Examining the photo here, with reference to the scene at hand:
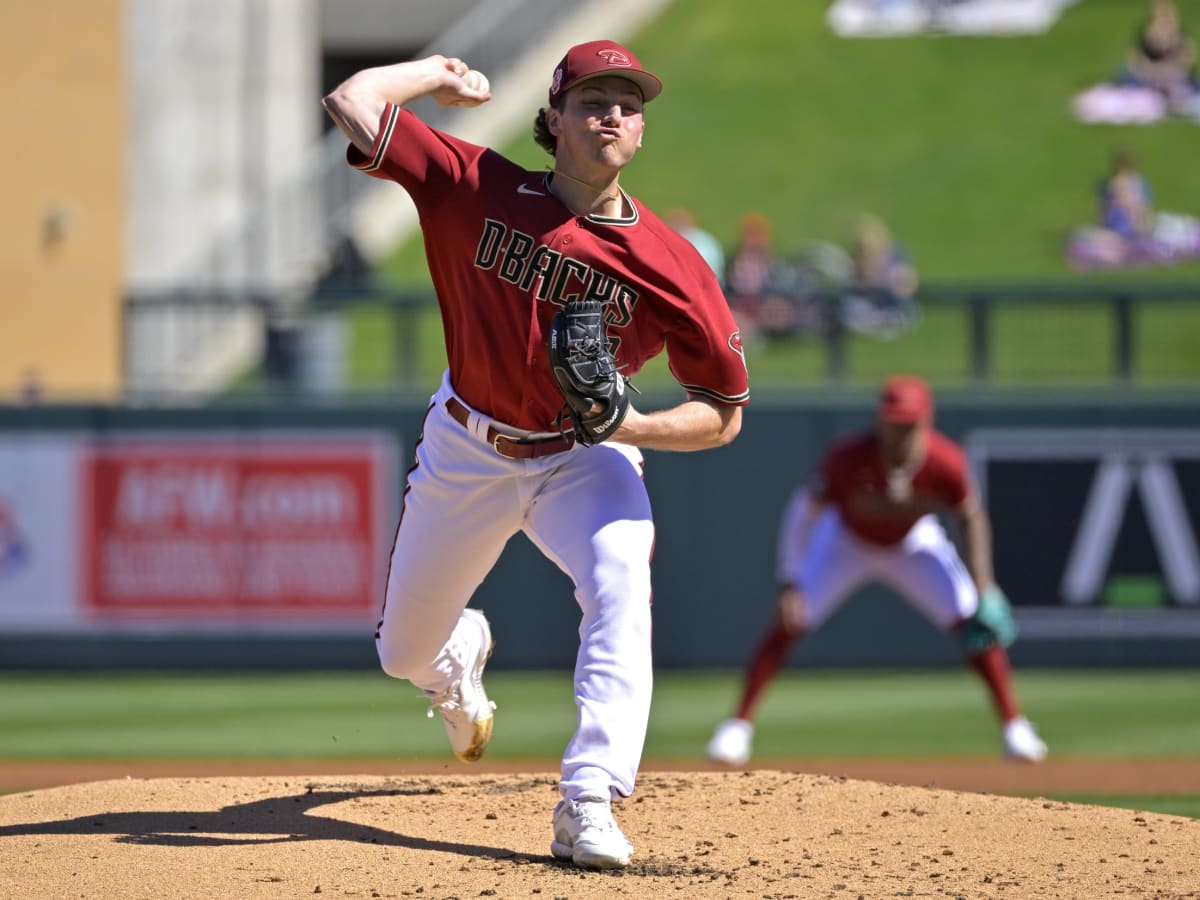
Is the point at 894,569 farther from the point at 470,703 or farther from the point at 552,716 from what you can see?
the point at 470,703

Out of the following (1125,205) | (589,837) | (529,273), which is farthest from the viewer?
(1125,205)

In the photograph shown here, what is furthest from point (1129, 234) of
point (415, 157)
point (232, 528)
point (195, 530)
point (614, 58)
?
point (415, 157)

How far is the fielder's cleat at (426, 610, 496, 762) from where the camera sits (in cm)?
593

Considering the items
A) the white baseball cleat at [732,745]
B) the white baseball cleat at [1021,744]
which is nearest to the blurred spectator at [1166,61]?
the white baseball cleat at [1021,744]

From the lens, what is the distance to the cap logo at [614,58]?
495 cm

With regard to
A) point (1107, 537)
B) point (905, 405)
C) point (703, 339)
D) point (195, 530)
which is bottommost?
point (703, 339)

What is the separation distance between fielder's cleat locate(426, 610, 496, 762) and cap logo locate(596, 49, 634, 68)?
195cm

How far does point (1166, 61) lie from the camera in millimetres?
22969

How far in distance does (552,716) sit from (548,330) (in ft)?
19.8

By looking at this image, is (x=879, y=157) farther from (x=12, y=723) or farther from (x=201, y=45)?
(x=12, y=723)

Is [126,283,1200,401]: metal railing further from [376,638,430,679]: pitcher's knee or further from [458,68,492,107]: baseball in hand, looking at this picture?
[458,68,492,107]: baseball in hand

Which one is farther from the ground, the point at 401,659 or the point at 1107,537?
the point at 1107,537

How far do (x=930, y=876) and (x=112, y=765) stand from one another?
513cm

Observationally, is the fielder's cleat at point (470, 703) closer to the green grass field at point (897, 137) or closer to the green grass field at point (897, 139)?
the green grass field at point (897, 139)
